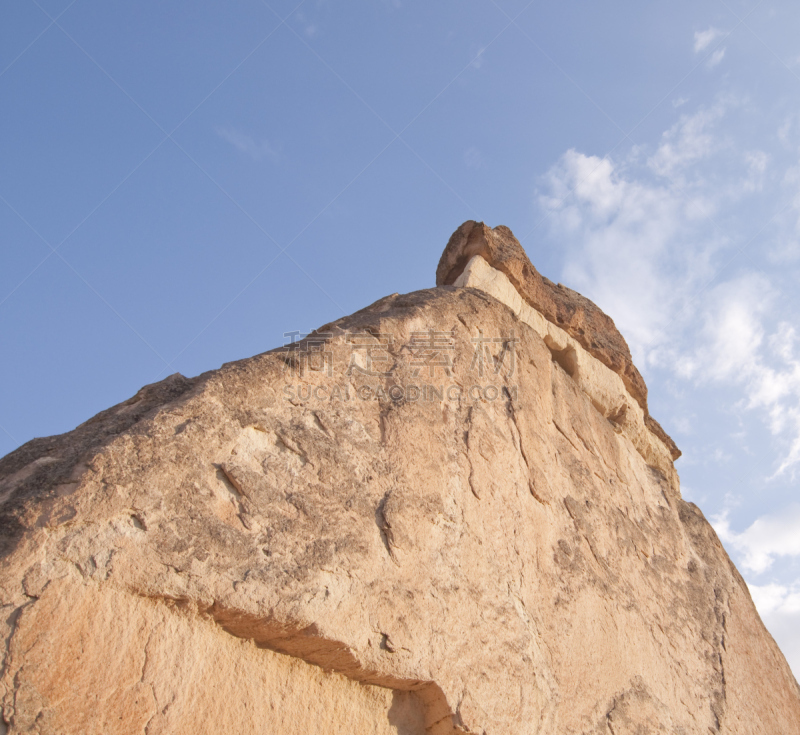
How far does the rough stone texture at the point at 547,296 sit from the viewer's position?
6305 mm

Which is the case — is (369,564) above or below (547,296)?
below

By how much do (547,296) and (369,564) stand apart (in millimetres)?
3855

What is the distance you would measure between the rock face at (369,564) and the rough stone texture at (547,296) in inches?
34.9

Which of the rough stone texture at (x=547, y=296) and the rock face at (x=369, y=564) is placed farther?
the rough stone texture at (x=547, y=296)

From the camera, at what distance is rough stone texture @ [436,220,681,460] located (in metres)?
Result: 6.30

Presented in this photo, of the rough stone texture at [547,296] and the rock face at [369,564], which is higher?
the rough stone texture at [547,296]

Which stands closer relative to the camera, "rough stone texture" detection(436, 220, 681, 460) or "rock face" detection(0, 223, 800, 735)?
"rock face" detection(0, 223, 800, 735)

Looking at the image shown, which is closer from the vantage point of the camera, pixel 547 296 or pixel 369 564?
pixel 369 564

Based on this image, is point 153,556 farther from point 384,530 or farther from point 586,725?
point 586,725

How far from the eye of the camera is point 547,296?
661 centimetres

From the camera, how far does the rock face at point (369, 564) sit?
2.80 metres

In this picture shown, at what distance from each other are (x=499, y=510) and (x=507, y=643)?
0.82 m

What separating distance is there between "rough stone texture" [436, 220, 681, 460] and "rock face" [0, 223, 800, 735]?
0.89 meters

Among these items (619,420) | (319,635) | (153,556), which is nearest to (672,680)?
(619,420)
